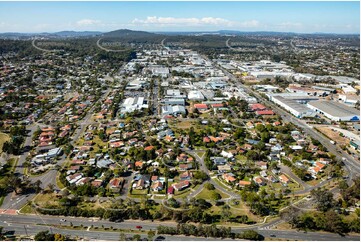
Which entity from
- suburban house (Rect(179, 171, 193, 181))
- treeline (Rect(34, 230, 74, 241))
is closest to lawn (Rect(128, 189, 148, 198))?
suburban house (Rect(179, 171, 193, 181))

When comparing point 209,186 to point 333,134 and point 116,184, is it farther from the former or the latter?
point 333,134

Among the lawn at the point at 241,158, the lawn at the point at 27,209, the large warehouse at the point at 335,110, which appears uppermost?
the large warehouse at the point at 335,110

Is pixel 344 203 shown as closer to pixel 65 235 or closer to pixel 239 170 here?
pixel 239 170

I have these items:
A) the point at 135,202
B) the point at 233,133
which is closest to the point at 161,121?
the point at 233,133

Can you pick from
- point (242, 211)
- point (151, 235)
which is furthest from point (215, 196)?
point (151, 235)

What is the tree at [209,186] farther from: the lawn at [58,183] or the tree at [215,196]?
the lawn at [58,183]

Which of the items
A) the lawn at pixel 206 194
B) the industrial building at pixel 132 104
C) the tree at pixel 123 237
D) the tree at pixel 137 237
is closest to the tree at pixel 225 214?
the lawn at pixel 206 194
